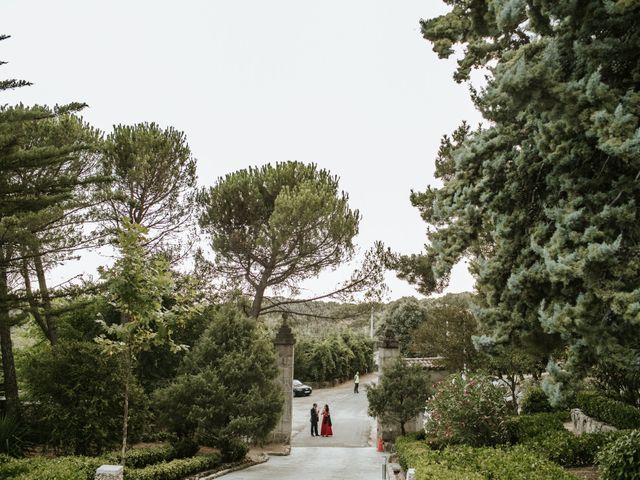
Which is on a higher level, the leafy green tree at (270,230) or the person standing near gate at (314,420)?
the leafy green tree at (270,230)

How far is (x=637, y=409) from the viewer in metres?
12.8

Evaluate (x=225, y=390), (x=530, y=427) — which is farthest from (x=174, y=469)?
(x=530, y=427)

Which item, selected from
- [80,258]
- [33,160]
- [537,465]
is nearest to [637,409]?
[537,465]

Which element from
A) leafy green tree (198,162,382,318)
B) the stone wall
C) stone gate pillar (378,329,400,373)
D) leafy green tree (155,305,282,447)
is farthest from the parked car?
the stone wall

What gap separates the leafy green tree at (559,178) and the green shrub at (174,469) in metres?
7.34

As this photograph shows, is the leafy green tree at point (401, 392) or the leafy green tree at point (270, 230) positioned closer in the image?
the leafy green tree at point (401, 392)

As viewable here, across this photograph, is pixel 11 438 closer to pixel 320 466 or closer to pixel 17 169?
pixel 17 169

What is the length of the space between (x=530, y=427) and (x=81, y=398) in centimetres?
1066

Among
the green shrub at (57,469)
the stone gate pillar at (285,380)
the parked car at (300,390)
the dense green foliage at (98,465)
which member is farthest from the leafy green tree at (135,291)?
the parked car at (300,390)

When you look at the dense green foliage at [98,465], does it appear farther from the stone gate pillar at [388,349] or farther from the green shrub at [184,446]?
the stone gate pillar at [388,349]

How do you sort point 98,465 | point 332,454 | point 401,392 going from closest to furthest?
point 98,465, point 401,392, point 332,454

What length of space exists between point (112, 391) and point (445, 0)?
1088cm

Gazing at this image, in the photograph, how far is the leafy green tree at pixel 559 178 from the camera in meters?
5.32

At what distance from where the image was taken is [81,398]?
12.9 meters
